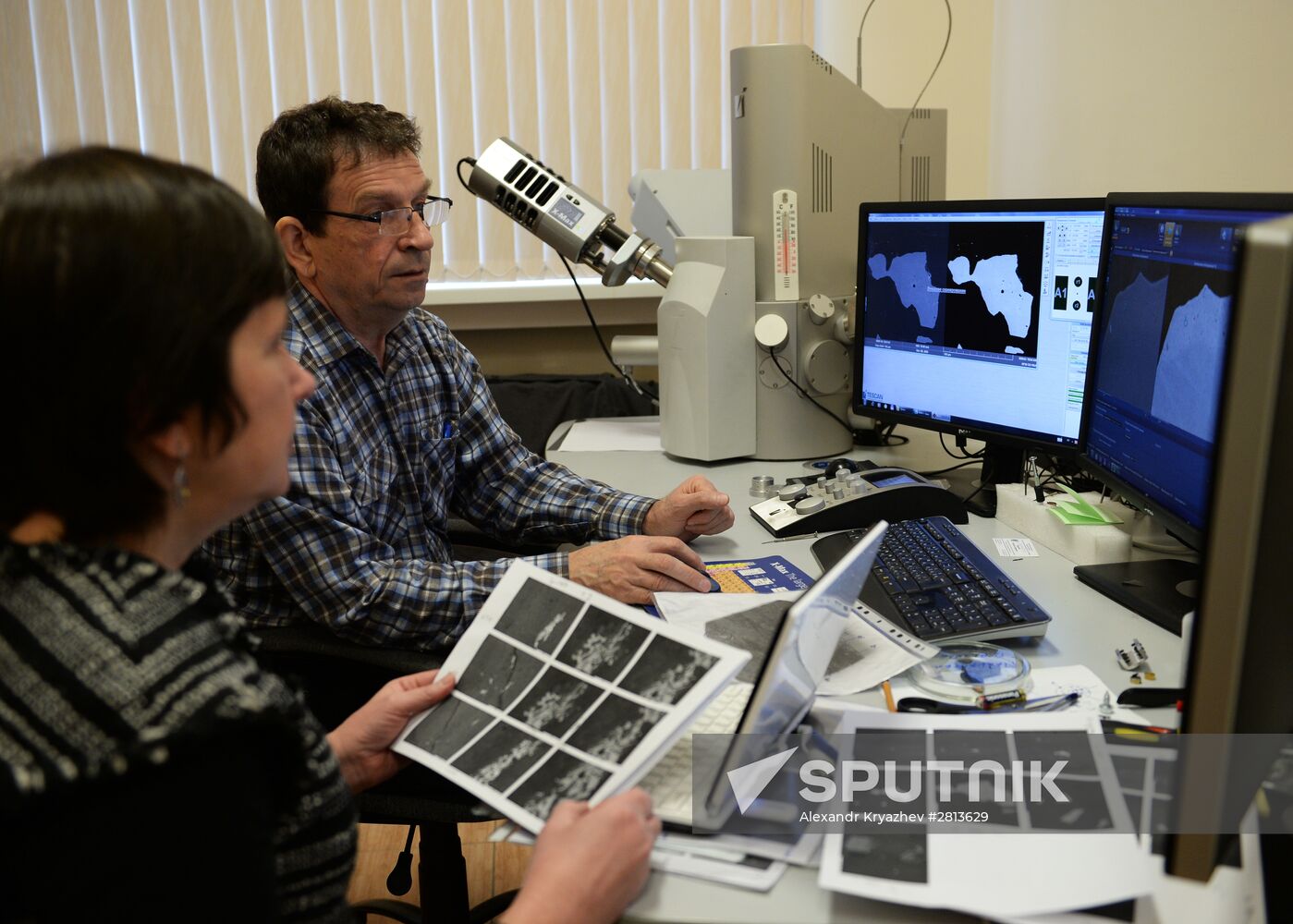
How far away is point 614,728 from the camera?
2.94 ft

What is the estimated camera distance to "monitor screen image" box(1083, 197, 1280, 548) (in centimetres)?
110

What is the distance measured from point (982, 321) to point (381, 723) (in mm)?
1082

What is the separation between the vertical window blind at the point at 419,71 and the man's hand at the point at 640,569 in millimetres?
1852

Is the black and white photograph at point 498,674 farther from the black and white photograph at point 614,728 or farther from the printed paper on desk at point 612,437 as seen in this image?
the printed paper on desk at point 612,437

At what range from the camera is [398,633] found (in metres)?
1.34

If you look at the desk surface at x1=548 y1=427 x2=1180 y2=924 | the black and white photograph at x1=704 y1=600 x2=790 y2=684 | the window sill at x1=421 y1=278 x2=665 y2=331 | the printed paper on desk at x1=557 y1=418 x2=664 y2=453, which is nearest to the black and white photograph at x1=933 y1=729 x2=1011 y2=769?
the desk surface at x1=548 y1=427 x2=1180 y2=924

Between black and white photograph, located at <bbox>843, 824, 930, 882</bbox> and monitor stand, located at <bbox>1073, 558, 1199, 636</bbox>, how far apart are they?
52 cm

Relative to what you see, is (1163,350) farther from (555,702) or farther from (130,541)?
(130,541)

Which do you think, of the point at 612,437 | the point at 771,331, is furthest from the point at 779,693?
the point at 612,437

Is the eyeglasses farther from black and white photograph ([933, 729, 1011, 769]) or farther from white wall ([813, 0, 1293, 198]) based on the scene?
white wall ([813, 0, 1293, 198])

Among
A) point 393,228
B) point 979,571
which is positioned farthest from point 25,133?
point 979,571

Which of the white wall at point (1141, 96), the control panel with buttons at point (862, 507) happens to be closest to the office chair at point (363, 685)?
the control panel with buttons at point (862, 507)

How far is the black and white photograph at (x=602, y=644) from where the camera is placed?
953 mm

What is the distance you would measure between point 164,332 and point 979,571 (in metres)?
0.91
